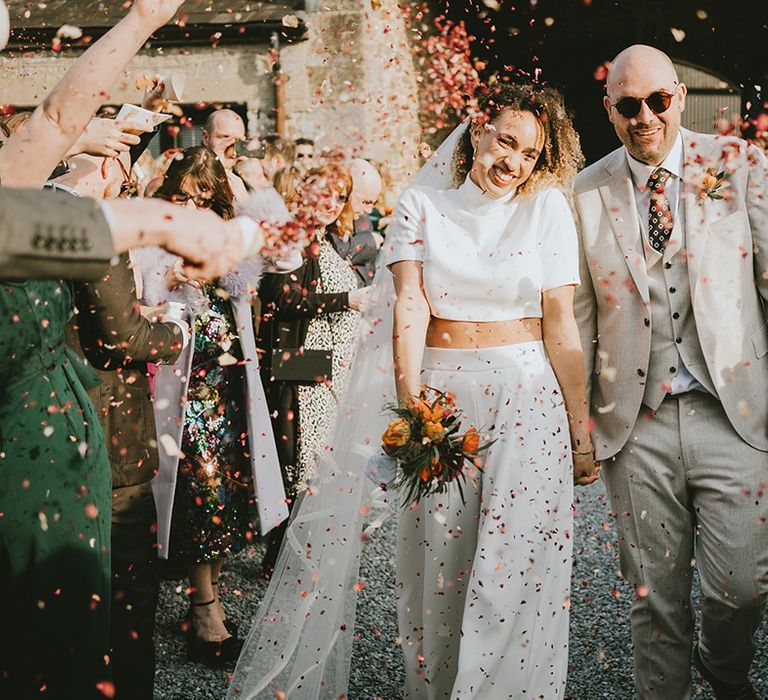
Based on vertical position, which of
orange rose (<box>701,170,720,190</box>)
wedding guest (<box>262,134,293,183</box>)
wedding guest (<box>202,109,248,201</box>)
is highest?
orange rose (<box>701,170,720,190</box>)

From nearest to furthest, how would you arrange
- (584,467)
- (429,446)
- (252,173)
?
(429,446), (584,467), (252,173)

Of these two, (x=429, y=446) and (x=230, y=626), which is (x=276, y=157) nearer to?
(x=230, y=626)

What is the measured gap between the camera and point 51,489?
2754 millimetres

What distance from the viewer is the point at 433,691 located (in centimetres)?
371

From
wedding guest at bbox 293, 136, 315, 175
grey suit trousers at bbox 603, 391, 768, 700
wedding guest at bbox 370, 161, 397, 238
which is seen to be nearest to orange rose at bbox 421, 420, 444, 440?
grey suit trousers at bbox 603, 391, 768, 700

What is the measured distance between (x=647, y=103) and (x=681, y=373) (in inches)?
36.8

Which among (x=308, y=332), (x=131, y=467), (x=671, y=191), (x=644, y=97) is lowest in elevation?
(x=308, y=332)

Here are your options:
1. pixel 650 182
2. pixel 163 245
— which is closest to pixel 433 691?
pixel 650 182

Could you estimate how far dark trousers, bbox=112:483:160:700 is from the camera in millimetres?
3535

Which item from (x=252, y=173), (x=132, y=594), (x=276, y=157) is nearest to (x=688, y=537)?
(x=132, y=594)

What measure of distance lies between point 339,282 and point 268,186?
784 millimetres

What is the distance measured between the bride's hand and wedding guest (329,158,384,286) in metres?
2.48

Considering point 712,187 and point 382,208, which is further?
point 382,208

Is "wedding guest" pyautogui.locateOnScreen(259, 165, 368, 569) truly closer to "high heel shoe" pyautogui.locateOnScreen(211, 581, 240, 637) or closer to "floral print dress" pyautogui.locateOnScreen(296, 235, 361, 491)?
"floral print dress" pyautogui.locateOnScreen(296, 235, 361, 491)
